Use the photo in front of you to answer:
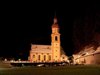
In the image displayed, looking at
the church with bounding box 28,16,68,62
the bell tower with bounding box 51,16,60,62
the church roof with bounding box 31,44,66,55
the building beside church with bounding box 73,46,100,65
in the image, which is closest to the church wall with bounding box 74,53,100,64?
the building beside church with bounding box 73,46,100,65

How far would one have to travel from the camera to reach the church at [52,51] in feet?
385

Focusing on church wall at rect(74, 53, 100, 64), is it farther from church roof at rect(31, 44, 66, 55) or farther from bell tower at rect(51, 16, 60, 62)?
bell tower at rect(51, 16, 60, 62)

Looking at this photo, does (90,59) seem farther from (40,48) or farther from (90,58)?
(40,48)

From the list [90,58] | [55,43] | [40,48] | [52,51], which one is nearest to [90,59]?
[90,58]

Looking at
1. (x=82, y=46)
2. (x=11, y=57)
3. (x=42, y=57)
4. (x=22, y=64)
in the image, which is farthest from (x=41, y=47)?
(x=82, y=46)

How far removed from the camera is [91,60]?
11300 cm

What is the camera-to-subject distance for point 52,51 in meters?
120

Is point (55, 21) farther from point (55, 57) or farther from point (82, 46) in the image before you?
point (82, 46)

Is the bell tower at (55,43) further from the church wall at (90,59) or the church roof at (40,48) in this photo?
the church wall at (90,59)

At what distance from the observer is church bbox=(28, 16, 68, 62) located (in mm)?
117438

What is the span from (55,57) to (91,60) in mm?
12734

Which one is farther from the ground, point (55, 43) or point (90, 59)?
point (55, 43)

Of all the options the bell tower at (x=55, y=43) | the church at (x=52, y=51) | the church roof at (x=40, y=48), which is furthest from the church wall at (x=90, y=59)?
the bell tower at (x=55, y=43)

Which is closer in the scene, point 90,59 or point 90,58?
point 90,59
